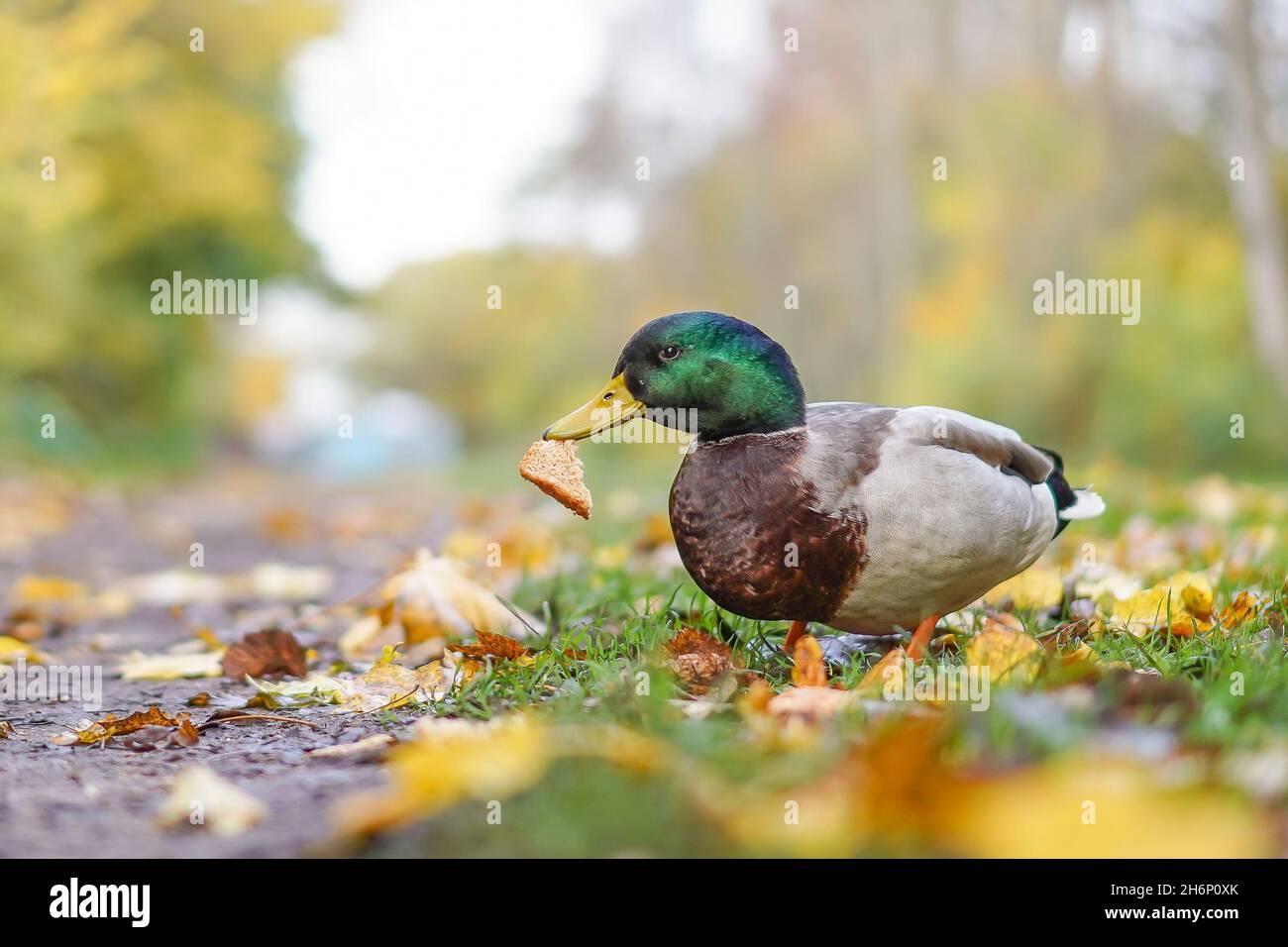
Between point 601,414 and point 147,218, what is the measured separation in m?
12.3

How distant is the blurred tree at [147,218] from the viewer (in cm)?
1009

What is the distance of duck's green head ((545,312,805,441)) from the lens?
8.26 ft

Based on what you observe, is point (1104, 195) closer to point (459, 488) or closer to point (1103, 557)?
point (459, 488)

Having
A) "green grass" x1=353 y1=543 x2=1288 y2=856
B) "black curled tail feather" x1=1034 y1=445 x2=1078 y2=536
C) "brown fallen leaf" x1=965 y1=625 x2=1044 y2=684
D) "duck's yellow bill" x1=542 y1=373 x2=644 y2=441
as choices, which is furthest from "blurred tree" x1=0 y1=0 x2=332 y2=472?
"brown fallen leaf" x1=965 y1=625 x2=1044 y2=684

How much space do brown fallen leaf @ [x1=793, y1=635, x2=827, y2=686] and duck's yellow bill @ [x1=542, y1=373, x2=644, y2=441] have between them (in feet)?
2.01

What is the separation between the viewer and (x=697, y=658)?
8.05ft

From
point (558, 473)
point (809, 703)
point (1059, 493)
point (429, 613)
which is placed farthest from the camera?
point (429, 613)

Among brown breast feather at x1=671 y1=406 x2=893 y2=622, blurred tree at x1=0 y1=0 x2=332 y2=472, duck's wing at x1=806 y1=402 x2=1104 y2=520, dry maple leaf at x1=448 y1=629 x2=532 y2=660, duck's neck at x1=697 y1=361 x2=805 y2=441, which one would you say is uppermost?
blurred tree at x1=0 y1=0 x2=332 y2=472

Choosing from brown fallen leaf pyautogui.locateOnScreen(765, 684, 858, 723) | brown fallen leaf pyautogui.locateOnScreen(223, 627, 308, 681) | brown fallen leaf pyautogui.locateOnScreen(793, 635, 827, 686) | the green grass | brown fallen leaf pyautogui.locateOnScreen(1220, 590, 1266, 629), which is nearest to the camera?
the green grass

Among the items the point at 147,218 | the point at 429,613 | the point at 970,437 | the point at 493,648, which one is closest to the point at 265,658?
the point at 429,613

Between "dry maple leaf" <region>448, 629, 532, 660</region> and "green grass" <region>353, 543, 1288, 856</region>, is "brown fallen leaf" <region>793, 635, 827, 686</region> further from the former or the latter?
"dry maple leaf" <region>448, 629, 532, 660</region>

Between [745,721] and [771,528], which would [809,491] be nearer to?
[771,528]

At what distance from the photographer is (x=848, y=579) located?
94.0 inches

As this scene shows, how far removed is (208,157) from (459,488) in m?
5.15
